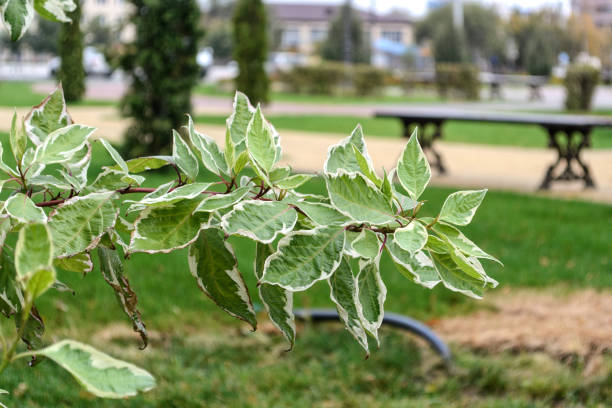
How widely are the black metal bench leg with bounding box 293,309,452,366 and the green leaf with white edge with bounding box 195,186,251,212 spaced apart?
111 inches

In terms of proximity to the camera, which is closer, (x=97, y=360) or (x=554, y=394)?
(x=97, y=360)

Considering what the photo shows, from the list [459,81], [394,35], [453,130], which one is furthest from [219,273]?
[394,35]

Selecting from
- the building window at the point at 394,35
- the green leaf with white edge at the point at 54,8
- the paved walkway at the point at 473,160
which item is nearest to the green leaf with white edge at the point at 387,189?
the green leaf with white edge at the point at 54,8

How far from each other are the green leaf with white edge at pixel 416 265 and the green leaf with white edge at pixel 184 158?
0.85 feet

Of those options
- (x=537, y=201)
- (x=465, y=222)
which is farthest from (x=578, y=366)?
(x=537, y=201)

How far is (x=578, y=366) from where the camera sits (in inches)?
135

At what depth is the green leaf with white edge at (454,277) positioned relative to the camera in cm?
81

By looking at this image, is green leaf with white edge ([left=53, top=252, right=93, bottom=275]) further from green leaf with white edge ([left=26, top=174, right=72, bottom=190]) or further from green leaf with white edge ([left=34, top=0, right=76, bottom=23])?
green leaf with white edge ([left=34, top=0, right=76, bottom=23])

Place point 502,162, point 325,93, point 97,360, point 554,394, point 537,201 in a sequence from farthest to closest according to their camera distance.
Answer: point 325,93
point 502,162
point 537,201
point 554,394
point 97,360

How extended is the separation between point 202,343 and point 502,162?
7884 millimetres

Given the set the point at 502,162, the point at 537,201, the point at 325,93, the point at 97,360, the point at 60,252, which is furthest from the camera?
the point at 325,93

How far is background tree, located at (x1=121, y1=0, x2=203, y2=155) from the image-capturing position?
8.46 m

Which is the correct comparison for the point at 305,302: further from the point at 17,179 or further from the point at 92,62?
the point at 92,62

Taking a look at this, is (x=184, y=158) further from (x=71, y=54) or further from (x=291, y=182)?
(x=71, y=54)
